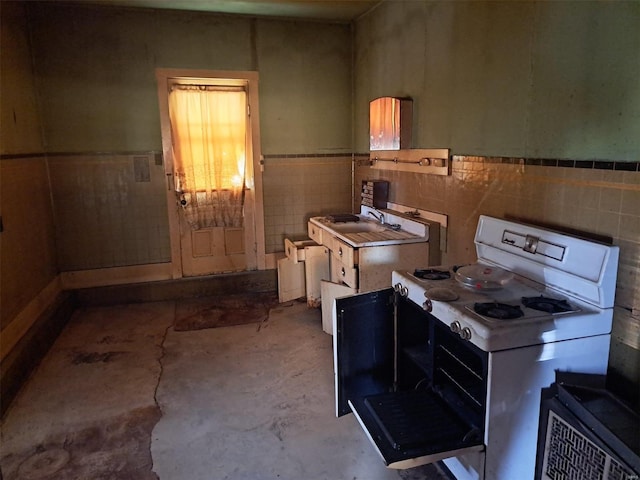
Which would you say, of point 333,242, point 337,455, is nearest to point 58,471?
point 337,455

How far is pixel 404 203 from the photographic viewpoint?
3.52 m

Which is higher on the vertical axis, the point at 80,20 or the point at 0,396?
the point at 80,20

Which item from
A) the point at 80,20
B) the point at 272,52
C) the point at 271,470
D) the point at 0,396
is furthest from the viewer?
the point at 272,52

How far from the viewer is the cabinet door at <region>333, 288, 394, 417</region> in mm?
2107

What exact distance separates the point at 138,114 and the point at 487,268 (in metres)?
3.26

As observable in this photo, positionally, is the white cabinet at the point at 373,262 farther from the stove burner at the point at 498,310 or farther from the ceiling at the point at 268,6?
the ceiling at the point at 268,6

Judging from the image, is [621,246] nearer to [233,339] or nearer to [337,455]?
[337,455]

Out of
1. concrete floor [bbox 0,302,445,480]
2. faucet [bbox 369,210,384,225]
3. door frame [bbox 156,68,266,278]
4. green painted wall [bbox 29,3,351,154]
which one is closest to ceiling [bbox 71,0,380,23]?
green painted wall [bbox 29,3,351,154]

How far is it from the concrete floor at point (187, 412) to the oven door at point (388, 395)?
33cm

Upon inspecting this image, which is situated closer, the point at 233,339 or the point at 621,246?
the point at 621,246

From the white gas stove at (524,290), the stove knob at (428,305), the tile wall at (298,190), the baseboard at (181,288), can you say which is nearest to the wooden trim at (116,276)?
the baseboard at (181,288)

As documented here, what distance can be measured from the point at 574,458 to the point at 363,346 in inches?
37.5

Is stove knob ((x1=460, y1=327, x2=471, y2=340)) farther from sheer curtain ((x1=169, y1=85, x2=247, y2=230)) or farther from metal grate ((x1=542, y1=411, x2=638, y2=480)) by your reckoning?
sheer curtain ((x1=169, y1=85, x2=247, y2=230))

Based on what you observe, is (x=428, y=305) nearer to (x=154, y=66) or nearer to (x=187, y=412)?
(x=187, y=412)
